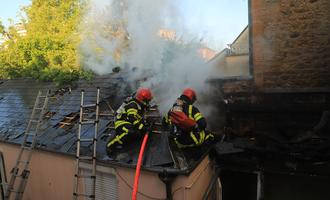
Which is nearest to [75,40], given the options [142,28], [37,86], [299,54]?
[37,86]

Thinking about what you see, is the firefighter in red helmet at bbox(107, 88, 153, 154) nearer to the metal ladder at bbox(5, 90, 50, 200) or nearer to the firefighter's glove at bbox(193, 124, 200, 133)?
the firefighter's glove at bbox(193, 124, 200, 133)

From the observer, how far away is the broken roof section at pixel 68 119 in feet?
18.2

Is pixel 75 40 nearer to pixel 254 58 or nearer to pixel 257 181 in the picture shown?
pixel 254 58

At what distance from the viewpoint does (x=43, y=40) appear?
17500 millimetres


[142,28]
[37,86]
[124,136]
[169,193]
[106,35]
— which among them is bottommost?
[169,193]

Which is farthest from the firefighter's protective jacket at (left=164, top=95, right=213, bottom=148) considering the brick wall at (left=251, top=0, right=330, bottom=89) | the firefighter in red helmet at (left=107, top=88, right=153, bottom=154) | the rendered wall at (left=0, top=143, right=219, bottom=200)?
the brick wall at (left=251, top=0, right=330, bottom=89)

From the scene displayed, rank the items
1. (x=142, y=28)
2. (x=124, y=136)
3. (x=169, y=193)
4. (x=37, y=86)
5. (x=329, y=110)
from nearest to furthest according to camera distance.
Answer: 1. (x=169, y=193)
2. (x=124, y=136)
3. (x=329, y=110)
4. (x=142, y=28)
5. (x=37, y=86)

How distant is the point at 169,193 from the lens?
481 cm

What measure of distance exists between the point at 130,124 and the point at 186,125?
47.2 inches

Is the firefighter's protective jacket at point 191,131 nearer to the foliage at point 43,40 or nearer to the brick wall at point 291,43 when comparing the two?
the brick wall at point 291,43

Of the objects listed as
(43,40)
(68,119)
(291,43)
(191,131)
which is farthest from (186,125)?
(43,40)

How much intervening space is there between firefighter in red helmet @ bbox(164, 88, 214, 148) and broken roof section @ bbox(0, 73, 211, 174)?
353 mm

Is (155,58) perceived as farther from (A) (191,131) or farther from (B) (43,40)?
(B) (43,40)

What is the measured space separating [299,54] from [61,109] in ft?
23.4
